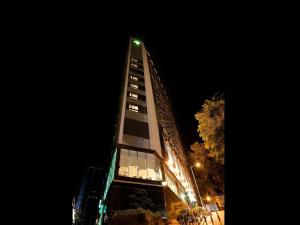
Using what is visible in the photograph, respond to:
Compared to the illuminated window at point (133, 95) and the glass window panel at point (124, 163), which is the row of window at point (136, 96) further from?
the glass window panel at point (124, 163)

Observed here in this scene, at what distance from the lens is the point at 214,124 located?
1565 cm

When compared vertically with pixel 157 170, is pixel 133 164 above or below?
above

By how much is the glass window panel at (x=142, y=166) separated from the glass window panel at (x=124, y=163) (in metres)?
1.35

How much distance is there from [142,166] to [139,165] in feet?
1.17

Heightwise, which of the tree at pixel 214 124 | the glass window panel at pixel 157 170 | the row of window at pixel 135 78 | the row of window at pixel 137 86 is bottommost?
the glass window panel at pixel 157 170

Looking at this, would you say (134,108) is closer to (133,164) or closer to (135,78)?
(135,78)

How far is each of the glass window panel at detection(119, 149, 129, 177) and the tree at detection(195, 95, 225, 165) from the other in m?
8.33

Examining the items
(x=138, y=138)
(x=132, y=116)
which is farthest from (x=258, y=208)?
(x=132, y=116)

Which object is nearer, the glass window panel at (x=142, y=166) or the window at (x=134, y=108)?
the glass window panel at (x=142, y=166)

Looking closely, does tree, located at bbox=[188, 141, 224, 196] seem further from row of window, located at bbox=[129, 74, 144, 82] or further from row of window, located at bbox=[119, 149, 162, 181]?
row of window, located at bbox=[129, 74, 144, 82]

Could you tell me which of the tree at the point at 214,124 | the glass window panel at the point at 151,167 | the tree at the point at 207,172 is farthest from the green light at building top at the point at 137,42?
the tree at the point at 214,124

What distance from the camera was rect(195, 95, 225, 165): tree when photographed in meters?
14.9

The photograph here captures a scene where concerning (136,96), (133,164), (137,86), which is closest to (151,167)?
(133,164)

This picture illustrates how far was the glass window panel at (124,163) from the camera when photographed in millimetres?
18453
